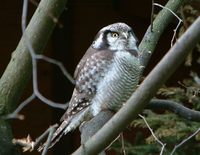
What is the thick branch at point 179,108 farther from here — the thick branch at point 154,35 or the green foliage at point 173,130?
the green foliage at point 173,130

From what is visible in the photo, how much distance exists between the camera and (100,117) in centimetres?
246

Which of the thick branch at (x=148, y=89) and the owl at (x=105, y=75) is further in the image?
the owl at (x=105, y=75)

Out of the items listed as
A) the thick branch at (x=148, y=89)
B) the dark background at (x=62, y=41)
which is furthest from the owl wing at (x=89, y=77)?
the dark background at (x=62, y=41)

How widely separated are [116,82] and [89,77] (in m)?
0.12

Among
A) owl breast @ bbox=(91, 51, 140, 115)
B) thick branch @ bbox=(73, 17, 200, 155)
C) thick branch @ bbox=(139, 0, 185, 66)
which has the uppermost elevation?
thick branch @ bbox=(73, 17, 200, 155)

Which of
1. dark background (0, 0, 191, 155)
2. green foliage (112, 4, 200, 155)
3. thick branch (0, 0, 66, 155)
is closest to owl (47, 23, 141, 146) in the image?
thick branch (0, 0, 66, 155)

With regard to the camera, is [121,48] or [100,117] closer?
[100,117]

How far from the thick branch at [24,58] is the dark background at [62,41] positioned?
7.69 ft

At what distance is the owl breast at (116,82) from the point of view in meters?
2.69

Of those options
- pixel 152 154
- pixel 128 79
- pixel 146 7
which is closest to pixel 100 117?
pixel 128 79

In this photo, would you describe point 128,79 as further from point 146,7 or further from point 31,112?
point 31,112

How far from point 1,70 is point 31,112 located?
0.41 m

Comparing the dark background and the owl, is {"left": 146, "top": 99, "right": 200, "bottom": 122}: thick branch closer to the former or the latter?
the owl

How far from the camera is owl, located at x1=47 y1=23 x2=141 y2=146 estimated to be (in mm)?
2684
